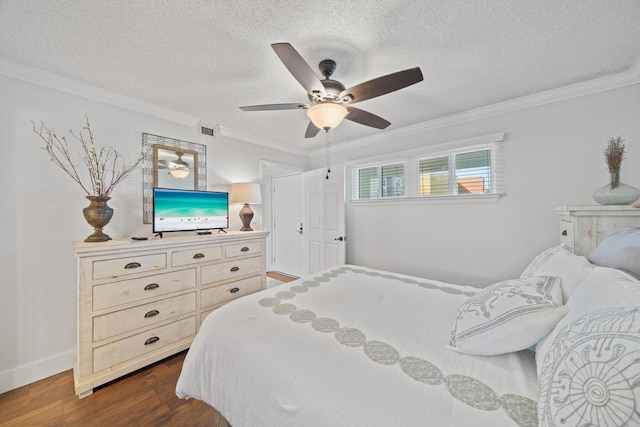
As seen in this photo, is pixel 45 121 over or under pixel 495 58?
under

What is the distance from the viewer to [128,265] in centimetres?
185

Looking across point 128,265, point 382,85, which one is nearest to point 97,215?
point 128,265

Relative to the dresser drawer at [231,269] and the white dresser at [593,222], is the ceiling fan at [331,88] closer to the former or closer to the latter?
the white dresser at [593,222]

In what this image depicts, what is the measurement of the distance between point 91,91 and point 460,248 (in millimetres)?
3952

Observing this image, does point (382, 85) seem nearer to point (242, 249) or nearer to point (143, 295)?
point (242, 249)

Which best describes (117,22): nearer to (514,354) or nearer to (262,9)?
(262,9)

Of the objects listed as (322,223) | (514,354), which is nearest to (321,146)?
(322,223)

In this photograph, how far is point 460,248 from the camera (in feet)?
8.68

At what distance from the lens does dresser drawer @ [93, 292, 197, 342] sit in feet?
5.71

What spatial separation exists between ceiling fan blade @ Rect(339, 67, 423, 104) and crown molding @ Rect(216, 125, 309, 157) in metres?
1.99

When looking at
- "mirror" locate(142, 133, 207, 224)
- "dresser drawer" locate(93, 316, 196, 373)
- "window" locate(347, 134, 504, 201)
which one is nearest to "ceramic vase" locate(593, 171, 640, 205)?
"window" locate(347, 134, 504, 201)

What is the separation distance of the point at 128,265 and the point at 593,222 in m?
3.33

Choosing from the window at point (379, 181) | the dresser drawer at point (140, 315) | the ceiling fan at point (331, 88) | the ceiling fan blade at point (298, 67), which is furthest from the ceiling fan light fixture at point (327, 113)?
the dresser drawer at point (140, 315)

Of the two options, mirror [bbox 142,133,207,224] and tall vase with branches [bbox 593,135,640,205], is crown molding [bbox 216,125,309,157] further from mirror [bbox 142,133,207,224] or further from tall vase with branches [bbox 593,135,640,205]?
tall vase with branches [bbox 593,135,640,205]
